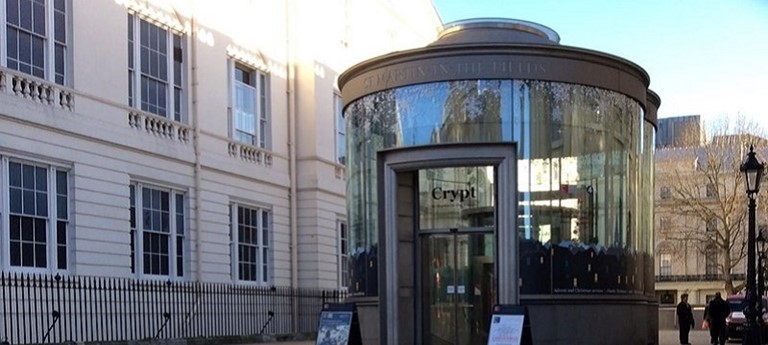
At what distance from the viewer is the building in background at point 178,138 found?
64.1 ft

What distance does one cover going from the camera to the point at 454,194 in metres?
16.4

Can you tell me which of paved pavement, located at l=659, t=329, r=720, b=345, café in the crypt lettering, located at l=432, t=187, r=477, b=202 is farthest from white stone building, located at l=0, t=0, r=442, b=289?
paved pavement, located at l=659, t=329, r=720, b=345

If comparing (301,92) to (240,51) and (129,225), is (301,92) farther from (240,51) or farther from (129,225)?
(129,225)

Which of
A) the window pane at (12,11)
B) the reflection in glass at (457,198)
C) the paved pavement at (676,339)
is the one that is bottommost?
the paved pavement at (676,339)

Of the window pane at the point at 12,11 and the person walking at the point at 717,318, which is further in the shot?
the person walking at the point at 717,318

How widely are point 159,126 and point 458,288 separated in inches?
420

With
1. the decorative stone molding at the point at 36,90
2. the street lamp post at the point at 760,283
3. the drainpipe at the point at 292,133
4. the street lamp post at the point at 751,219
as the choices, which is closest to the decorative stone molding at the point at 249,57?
the drainpipe at the point at 292,133

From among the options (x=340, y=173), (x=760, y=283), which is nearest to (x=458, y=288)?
(x=340, y=173)

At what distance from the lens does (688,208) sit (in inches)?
2035

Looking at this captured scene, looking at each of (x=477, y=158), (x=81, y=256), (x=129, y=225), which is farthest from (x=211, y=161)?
(x=477, y=158)

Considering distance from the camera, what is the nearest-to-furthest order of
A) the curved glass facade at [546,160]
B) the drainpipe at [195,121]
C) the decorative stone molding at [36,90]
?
1. the curved glass facade at [546,160]
2. the decorative stone molding at [36,90]
3. the drainpipe at [195,121]

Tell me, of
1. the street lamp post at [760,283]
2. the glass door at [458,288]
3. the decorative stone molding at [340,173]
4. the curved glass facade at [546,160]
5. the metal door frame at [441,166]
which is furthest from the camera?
the decorative stone molding at [340,173]

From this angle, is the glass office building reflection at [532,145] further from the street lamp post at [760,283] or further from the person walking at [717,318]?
the person walking at [717,318]

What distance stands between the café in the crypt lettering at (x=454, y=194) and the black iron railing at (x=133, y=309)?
7.57 m
